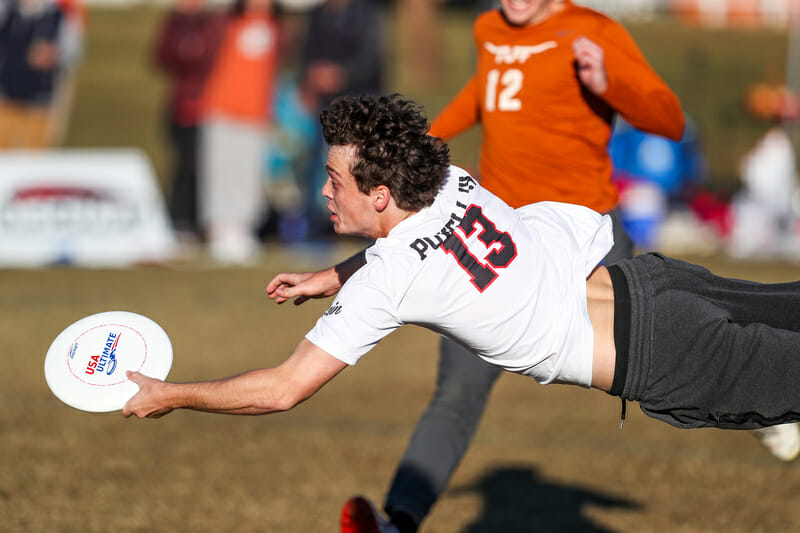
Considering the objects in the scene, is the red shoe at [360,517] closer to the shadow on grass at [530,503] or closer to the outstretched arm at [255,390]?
the outstretched arm at [255,390]

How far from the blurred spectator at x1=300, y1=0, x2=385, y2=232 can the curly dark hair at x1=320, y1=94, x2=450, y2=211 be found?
32.4 ft

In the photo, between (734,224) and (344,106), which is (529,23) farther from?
(734,224)

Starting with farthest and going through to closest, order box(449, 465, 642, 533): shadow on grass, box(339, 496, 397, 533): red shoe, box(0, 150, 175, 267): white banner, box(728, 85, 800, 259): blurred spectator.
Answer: box(728, 85, 800, 259): blurred spectator, box(0, 150, 175, 267): white banner, box(449, 465, 642, 533): shadow on grass, box(339, 496, 397, 533): red shoe

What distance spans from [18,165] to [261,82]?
3028mm

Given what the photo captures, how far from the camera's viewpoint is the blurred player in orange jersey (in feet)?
13.7

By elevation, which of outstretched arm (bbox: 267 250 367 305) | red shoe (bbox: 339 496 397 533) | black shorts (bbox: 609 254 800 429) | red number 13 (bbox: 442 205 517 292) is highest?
red number 13 (bbox: 442 205 517 292)

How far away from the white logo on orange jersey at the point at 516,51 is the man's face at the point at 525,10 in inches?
A: 4.3

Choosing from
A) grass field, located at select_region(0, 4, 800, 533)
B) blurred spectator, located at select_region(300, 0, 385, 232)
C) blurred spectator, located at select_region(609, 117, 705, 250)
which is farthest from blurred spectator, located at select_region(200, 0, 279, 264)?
blurred spectator, located at select_region(609, 117, 705, 250)

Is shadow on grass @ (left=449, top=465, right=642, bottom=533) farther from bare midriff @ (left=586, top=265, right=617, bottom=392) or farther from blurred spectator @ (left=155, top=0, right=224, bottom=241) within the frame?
blurred spectator @ (left=155, top=0, right=224, bottom=241)

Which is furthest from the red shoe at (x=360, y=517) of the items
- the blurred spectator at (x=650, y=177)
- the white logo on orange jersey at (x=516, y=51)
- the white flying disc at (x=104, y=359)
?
the blurred spectator at (x=650, y=177)

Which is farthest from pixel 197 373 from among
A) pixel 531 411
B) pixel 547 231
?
pixel 547 231

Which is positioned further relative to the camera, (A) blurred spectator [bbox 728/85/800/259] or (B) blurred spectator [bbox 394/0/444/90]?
(B) blurred spectator [bbox 394/0/444/90]

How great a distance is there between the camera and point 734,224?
1456cm

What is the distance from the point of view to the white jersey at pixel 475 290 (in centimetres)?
319
